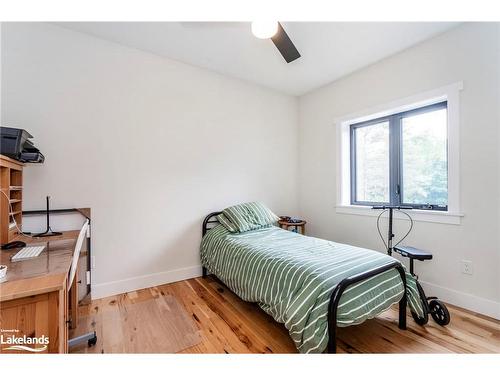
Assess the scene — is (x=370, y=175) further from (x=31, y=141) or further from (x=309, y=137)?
(x=31, y=141)

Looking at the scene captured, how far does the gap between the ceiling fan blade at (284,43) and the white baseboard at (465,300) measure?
2606mm

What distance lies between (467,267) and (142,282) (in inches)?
128

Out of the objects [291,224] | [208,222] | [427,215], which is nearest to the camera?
[427,215]

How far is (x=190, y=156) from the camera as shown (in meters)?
2.86

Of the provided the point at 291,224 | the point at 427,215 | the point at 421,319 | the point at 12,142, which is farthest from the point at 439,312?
the point at 12,142

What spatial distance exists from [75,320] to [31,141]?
1.58 m

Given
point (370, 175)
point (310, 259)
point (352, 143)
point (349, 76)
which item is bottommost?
point (310, 259)

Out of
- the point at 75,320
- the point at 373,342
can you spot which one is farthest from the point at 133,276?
the point at 373,342

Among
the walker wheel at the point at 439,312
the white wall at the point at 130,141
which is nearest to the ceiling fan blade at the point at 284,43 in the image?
the white wall at the point at 130,141

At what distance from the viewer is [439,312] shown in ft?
6.24

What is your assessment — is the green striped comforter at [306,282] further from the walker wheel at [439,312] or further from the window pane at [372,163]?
the window pane at [372,163]

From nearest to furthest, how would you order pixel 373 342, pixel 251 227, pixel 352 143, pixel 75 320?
pixel 373 342
pixel 75 320
pixel 251 227
pixel 352 143

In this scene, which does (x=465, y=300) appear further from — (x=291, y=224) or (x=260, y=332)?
(x=260, y=332)
